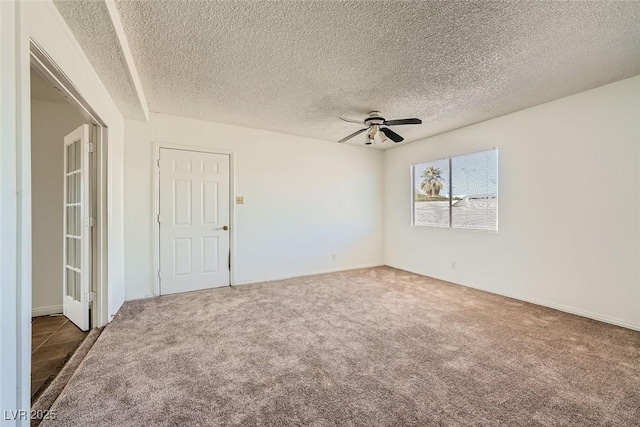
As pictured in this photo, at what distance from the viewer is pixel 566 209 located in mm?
3207

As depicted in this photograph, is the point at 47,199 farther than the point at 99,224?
Yes

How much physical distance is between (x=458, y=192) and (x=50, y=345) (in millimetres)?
5360

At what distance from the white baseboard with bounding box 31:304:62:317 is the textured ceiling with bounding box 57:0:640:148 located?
2.68 m

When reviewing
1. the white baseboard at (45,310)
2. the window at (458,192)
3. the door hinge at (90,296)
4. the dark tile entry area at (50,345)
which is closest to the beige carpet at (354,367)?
the dark tile entry area at (50,345)

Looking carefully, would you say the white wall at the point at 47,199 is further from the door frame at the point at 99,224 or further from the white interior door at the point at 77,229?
the door frame at the point at 99,224

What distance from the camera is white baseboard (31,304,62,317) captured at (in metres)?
3.09

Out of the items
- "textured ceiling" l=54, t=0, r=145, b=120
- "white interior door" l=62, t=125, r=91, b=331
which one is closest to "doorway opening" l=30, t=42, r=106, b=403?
"white interior door" l=62, t=125, r=91, b=331

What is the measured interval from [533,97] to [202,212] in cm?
460

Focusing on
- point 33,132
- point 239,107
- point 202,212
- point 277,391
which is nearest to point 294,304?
point 277,391

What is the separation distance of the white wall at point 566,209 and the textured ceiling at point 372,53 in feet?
1.08

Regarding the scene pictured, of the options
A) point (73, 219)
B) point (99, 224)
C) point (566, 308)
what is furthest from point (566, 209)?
point (73, 219)

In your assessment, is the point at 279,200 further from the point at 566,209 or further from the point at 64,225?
the point at 566,209

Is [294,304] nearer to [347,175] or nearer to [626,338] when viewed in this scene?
[347,175]

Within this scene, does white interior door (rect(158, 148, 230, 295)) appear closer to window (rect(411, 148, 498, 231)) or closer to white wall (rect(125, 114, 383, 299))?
white wall (rect(125, 114, 383, 299))
